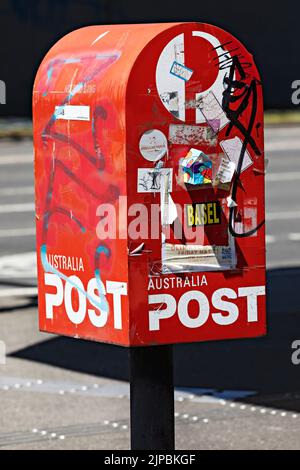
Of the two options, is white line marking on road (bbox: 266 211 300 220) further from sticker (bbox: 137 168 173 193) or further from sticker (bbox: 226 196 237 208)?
sticker (bbox: 137 168 173 193)

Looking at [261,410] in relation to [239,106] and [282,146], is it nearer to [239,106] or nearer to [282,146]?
[239,106]

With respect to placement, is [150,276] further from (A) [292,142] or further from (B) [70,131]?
(A) [292,142]

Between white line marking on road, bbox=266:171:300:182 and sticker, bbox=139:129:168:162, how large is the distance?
17.1 metres

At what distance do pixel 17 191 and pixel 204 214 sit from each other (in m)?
16.1

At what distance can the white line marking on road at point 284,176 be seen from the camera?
21.5 meters

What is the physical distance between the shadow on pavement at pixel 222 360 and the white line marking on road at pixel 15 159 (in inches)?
565

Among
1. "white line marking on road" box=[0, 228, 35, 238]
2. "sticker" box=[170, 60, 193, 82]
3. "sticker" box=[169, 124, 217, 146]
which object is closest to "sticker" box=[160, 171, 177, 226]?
"sticker" box=[169, 124, 217, 146]

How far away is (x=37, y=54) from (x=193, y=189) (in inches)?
876

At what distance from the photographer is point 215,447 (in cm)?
722

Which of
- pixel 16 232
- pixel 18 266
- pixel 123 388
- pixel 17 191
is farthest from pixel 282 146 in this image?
pixel 123 388

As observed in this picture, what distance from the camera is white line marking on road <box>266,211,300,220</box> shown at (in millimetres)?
17219

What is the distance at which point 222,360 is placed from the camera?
9.23 meters

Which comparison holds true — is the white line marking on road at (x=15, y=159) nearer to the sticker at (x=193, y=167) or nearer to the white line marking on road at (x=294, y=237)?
the white line marking on road at (x=294, y=237)
